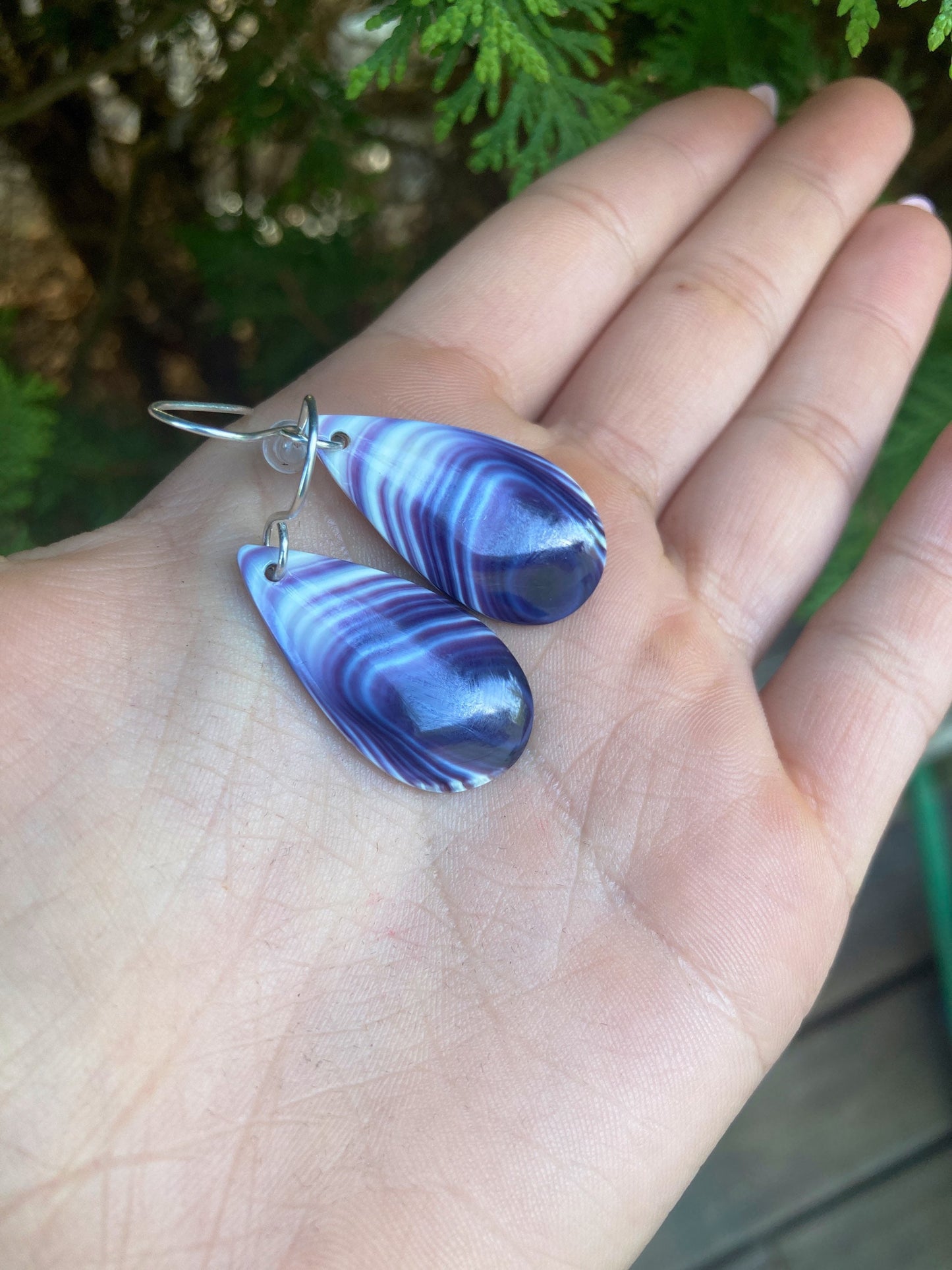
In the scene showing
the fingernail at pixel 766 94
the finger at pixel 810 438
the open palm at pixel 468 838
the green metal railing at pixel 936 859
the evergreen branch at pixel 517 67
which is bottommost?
the green metal railing at pixel 936 859

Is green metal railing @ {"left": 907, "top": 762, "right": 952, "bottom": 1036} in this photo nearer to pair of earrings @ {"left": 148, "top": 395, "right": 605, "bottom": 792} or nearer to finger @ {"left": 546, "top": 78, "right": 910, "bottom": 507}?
finger @ {"left": 546, "top": 78, "right": 910, "bottom": 507}

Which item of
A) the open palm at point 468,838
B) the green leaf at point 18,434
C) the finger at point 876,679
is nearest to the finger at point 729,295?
the open palm at point 468,838

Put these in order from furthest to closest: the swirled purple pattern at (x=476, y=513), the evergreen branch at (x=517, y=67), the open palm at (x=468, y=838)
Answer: the swirled purple pattern at (x=476, y=513) → the evergreen branch at (x=517, y=67) → the open palm at (x=468, y=838)

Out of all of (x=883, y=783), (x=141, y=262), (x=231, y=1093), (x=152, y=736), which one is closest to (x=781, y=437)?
(x=883, y=783)

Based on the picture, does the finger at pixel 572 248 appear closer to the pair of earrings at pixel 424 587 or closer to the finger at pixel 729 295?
the finger at pixel 729 295

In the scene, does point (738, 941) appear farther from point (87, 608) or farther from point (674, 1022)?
point (87, 608)

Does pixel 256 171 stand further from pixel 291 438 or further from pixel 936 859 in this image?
pixel 936 859

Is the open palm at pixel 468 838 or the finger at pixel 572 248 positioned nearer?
the open palm at pixel 468 838
